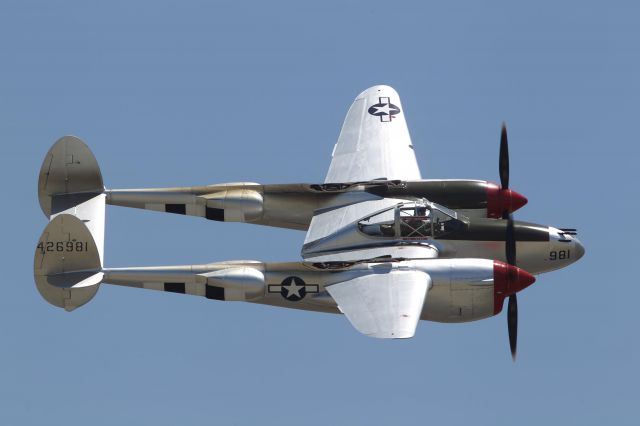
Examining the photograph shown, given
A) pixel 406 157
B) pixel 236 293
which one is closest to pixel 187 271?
pixel 236 293

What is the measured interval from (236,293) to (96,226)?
4840 millimetres

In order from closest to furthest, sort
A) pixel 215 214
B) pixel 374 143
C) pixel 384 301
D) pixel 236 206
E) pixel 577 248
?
1. pixel 384 301
2. pixel 577 248
3. pixel 236 206
4. pixel 215 214
5. pixel 374 143

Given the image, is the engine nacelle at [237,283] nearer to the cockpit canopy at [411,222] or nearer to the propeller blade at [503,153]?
the cockpit canopy at [411,222]

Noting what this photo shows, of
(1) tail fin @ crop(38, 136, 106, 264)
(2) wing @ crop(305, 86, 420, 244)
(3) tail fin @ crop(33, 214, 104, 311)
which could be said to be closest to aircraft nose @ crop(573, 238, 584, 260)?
(2) wing @ crop(305, 86, 420, 244)

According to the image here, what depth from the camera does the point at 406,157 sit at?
5816 centimetres

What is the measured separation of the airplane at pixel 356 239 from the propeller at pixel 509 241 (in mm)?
28

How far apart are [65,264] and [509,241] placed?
11.9 meters

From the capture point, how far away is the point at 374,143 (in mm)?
58719

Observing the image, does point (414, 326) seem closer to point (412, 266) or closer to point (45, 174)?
point (412, 266)

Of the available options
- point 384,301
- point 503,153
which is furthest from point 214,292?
point 503,153

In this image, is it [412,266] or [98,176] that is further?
[98,176]

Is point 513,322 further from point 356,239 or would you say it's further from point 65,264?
point 65,264

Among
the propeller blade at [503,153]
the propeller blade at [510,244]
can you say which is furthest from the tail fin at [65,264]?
the propeller blade at [503,153]

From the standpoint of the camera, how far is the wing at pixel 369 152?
55219 millimetres
